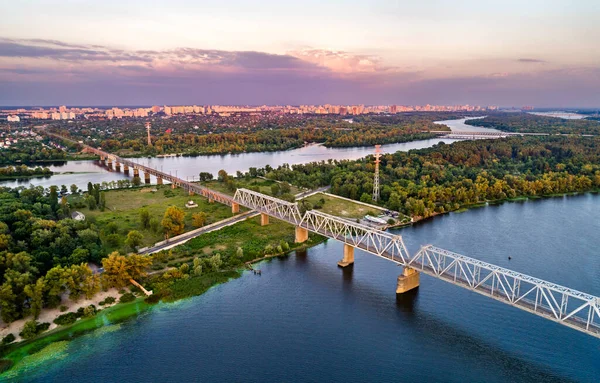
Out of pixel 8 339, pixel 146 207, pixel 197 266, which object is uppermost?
pixel 146 207

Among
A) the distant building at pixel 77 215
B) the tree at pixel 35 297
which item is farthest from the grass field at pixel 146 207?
the tree at pixel 35 297

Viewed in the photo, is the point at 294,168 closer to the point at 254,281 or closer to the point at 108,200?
the point at 108,200

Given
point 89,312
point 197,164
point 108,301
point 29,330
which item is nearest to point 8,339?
point 29,330

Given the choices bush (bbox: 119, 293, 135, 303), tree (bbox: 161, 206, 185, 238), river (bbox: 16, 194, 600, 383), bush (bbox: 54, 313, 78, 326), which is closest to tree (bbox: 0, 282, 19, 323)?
bush (bbox: 54, 313, 78, 326)

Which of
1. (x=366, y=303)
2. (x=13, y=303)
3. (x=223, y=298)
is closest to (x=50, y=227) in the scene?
(x=13, y=303)

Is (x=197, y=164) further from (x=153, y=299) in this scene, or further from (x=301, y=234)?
(x=153, y=299)

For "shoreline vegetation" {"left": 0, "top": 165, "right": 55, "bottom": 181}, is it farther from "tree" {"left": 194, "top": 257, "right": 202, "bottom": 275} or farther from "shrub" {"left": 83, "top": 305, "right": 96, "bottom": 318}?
"shrub" {"left": 83, "top": 305, "right": 96, "bottom": 318}
